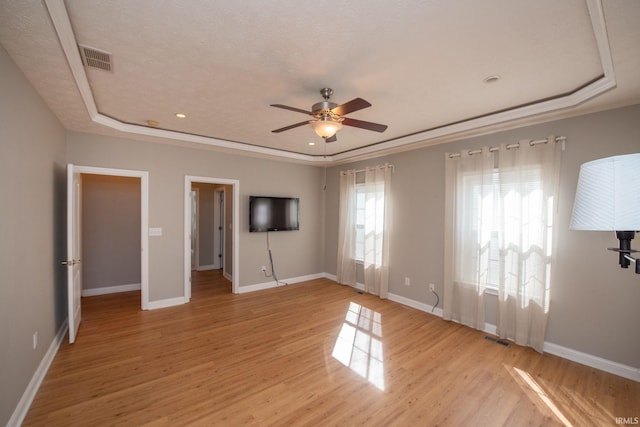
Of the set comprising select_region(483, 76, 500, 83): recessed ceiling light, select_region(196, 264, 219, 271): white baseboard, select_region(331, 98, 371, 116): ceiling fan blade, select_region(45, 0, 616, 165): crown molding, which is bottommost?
select_region(196, 264, 219, 271): white baseboard

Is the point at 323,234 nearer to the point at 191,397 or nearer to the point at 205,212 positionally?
the point at 205,212

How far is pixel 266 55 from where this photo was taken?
202cm

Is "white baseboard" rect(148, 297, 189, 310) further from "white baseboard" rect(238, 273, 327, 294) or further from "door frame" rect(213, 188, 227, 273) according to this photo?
"door frame" rect(213, 188, 227, 273)

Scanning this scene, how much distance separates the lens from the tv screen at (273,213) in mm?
5102

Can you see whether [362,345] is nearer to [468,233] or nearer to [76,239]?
[468,233]

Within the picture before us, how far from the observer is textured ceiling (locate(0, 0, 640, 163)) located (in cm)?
156

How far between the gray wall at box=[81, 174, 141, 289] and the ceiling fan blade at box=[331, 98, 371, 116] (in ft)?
15.5

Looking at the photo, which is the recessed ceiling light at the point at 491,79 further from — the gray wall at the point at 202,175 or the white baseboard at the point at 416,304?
the gray wall at the point at 202,175

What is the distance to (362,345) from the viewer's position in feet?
10.3

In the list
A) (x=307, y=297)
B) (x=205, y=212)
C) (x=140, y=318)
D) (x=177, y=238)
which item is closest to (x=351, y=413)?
(x=307, y=297)

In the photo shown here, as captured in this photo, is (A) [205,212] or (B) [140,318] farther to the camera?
(A) [205,212]

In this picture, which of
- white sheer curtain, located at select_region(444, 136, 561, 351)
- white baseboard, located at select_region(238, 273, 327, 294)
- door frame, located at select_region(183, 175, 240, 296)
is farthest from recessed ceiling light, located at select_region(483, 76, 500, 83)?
white baseboard, located at select_region(238, 273, 327, 294)

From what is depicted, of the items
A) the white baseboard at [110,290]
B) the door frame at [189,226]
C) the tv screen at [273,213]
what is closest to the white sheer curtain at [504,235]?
the tv screen at [273,213]

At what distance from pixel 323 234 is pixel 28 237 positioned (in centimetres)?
478
